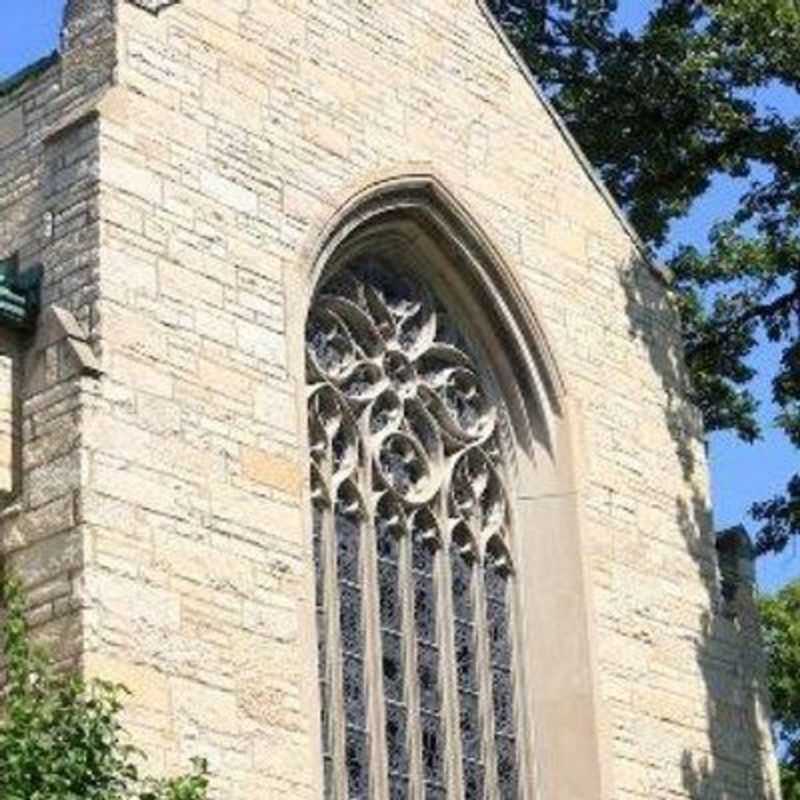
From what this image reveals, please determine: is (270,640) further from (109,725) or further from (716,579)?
(716,579)

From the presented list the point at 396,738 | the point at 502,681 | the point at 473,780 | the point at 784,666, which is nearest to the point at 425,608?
the point at 502,681

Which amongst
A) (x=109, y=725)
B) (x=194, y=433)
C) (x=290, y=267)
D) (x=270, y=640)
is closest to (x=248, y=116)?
(x=290, y=267)

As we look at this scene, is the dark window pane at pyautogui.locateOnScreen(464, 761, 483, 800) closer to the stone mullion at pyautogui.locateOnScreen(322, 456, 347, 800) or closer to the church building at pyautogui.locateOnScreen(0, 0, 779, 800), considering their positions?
the church building at pyautogui.locateOnScreen(0, 0, 779, 800)

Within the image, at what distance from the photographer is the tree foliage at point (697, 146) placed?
20.7 m

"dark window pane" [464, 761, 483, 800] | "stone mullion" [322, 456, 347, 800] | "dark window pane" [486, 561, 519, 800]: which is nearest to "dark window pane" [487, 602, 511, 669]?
"dark window pane" [486, 561, 519, 800]

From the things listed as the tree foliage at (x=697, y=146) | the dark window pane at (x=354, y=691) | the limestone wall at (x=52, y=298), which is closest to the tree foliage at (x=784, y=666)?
the tree foliage at (x=697, y=146)

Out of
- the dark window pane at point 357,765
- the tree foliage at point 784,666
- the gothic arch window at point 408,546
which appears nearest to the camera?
the dark window pane at point 357,765

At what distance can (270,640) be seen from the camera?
13.9 m

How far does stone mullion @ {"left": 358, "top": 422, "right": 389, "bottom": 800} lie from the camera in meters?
14.8

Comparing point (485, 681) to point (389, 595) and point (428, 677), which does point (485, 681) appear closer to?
point (428, 677)

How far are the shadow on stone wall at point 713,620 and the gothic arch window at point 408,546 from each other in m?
1.57

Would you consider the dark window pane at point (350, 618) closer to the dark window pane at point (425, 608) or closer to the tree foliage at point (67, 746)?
the dark window pane at point (425, 608)

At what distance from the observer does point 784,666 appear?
90.9ft

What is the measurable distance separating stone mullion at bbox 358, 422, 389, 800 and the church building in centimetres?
2
